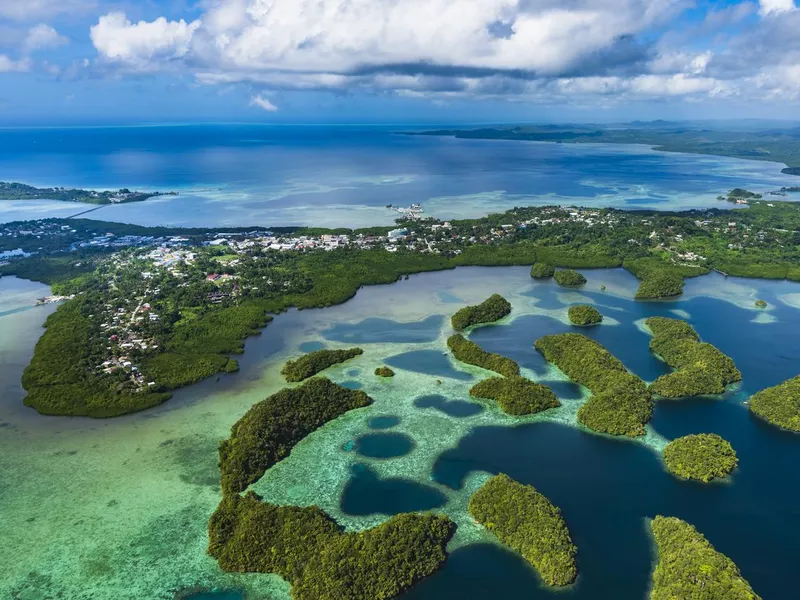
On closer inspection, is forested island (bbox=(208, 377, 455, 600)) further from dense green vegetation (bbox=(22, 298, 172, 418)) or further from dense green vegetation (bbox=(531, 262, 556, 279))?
dense green vegetation (bbox=(531, 262, 556, 279))

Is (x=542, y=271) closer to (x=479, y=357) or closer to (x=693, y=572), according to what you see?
(x=479, y=357)

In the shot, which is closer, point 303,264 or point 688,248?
point 303,264

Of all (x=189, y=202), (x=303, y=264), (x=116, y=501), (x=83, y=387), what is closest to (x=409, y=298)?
(x=303, y=264)

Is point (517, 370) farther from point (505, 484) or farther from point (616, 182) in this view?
point (616, 182)

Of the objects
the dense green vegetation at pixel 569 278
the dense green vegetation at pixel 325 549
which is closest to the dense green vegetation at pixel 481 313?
the dense green vegetation at pixel 569 278

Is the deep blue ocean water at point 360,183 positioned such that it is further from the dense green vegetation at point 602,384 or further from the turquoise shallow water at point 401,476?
the turquoise shallow water at point 401,476

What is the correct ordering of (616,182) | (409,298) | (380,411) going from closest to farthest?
(380,411), (409,298), (616,182)

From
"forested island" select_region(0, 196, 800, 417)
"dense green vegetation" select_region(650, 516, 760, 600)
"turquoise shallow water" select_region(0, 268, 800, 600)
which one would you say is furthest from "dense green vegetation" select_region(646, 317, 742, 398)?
"dense green vegetation" select_region(650, 516, 760, 600)
